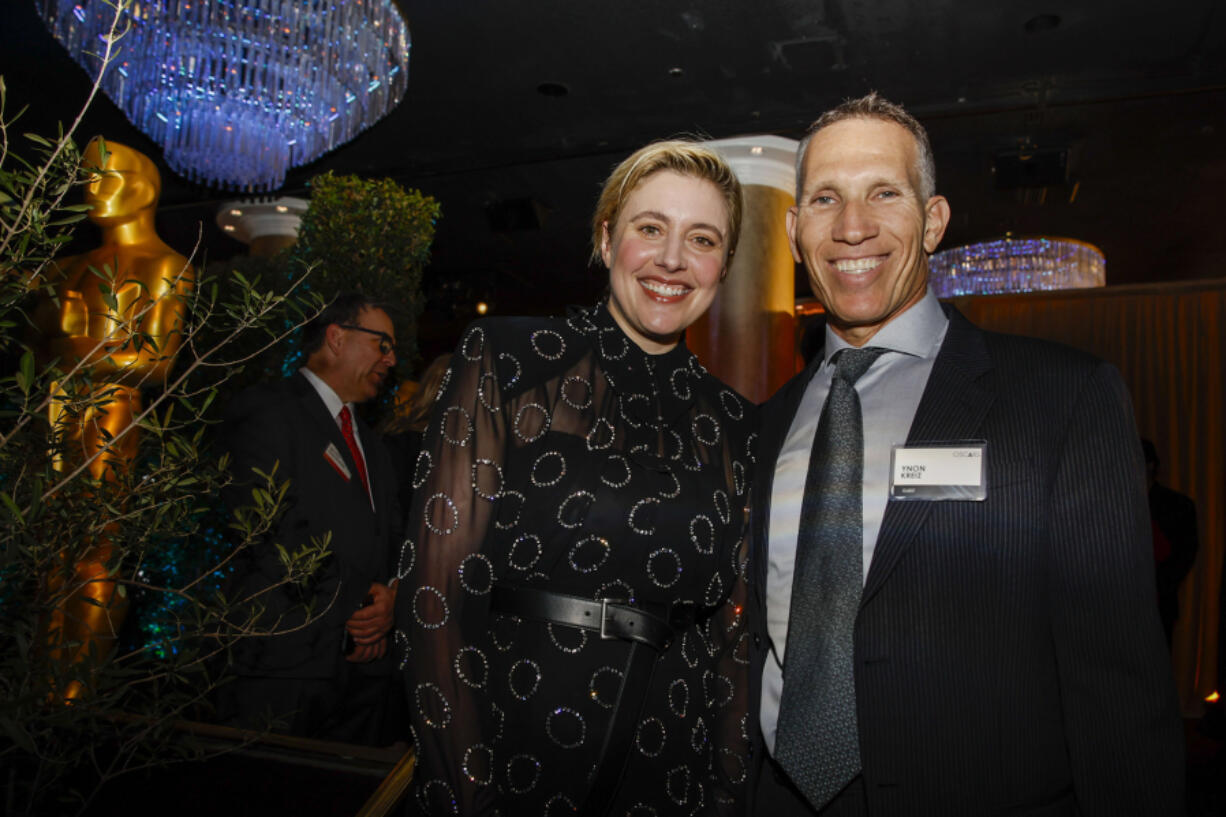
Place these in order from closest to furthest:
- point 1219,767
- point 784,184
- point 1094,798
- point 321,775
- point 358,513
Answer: point 1094,798 < point 321,775 < point 358,513 < point 1219,767 < point 784,184

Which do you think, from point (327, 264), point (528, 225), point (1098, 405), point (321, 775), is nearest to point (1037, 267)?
point (528, 225)

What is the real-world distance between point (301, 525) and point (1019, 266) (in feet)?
22.5

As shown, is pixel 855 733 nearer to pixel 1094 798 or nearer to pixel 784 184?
pixel 1094 798

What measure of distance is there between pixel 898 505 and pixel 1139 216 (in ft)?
26.9

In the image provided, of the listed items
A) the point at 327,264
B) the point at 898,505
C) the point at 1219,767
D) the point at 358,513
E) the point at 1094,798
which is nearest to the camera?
the point at 1094,798

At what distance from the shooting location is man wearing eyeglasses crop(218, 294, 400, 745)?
2.42 metres

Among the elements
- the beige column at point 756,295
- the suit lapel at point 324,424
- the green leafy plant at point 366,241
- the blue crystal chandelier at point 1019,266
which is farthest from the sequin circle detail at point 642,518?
the blue crystal chandelier at point 1019,266

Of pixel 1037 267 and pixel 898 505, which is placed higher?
pixel 1037 267

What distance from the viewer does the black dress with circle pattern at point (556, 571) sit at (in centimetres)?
131

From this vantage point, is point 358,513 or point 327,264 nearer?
point 358,513

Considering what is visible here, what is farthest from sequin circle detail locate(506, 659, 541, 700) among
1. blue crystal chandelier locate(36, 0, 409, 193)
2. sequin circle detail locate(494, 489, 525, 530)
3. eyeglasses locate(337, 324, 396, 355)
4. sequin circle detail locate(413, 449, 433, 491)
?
blue crystal chandelier locate(36, 0, 409, 193)

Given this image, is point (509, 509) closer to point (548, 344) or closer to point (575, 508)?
point (575, 508)

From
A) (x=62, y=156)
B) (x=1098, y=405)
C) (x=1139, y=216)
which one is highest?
(x=1139, y=216)

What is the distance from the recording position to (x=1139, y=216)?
7.89 m
